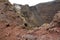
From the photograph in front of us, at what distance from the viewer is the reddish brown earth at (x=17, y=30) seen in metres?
7.61

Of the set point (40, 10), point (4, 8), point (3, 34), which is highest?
point (4, 8)

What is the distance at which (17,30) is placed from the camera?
9.11 m

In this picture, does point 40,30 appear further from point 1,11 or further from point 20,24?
point 1,11

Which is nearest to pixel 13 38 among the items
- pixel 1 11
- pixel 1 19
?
pixel 1 19

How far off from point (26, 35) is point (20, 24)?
1.83 metres

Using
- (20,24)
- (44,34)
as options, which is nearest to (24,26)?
(20,24)

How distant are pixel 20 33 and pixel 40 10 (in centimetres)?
1369

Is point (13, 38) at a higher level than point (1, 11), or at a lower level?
lower

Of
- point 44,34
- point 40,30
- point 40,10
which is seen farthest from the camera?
point 40,10

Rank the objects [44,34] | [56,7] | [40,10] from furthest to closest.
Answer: [40,10]
[56,7]
[44,34]

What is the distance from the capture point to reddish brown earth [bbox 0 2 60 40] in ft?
25.0

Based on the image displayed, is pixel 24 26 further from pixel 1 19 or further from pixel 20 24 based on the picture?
pixel 1 19

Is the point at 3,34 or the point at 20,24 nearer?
the point at 3,34

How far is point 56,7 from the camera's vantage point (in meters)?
20.8
